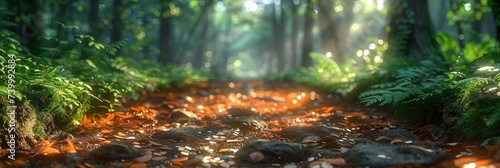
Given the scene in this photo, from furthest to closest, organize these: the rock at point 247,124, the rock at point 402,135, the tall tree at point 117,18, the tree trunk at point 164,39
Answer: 1. the tree trunk at point 164,39
2. the tall tree at point 117,18
3. the rock at point 247,124
4. the rock at point 402,135

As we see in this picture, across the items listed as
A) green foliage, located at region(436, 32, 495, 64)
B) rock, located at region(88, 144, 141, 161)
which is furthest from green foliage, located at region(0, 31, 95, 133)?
green foliage, located at region(436, 32, 495, 64)

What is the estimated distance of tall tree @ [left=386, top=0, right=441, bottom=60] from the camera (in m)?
7.36

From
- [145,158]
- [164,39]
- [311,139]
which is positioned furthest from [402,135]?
[164,39]

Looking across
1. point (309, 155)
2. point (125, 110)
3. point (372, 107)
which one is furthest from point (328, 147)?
point (125, 110)

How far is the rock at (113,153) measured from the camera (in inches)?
115

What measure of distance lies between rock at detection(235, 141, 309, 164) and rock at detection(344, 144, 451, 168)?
1.30ft

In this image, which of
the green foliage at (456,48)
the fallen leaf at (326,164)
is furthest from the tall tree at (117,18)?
the fallen leaf at (326,164)

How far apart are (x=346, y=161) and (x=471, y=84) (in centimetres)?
136

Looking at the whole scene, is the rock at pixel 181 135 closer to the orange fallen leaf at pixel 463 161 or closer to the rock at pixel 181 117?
the rock at pixel 181 117

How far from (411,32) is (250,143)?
5522 millimetres

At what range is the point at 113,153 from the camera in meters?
2.96

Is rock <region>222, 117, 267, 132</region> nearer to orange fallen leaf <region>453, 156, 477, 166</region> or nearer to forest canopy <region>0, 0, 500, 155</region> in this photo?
forest canopy <region>0, 0, 500, 155</region>

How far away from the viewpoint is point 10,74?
335cm

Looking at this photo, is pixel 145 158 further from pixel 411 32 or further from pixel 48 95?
pixel 411 32
